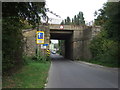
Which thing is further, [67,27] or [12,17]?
[67,27]

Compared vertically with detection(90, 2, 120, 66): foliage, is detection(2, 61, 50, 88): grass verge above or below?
below

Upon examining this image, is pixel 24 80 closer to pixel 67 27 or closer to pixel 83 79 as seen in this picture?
pixel 83 79

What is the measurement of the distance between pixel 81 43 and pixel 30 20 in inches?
1064

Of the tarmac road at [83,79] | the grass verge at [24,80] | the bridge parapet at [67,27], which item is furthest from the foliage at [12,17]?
the bridge parapet at [67,27]

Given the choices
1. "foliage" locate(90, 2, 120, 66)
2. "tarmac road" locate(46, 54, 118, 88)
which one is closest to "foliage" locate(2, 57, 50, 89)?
"tarmac road" locate(46, 54, 118, 88)

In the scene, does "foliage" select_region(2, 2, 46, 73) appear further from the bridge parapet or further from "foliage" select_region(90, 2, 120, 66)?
the bridge parapet

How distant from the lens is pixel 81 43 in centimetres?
3634

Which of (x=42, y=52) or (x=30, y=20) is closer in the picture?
(x=30, y=20)

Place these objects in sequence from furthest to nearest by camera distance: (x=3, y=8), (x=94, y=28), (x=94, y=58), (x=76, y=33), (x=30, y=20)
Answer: (x=76, y=33), (x=94, y=28), (x=94, y=58), (x=30, y=20), (x=3, y=8)

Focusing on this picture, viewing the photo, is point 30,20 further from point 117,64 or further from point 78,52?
point 78,52

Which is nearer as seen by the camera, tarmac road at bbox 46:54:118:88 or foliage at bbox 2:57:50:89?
foliage at bbox 2:57:50:89

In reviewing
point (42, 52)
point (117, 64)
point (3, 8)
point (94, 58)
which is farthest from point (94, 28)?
point (3, 8)

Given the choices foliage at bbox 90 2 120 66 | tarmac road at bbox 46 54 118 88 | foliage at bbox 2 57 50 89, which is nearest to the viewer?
foliage at bbox 2 57 50 89

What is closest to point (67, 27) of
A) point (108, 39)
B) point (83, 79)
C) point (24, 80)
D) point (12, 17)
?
point (108, 39)
